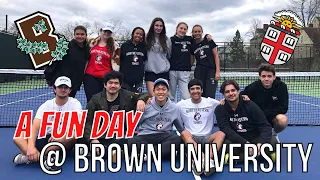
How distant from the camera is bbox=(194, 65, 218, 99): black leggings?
214 inches

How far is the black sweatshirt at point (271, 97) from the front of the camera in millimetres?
4340

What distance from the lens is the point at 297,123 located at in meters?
6.54

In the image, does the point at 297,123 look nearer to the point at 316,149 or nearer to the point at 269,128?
the point at 316,149

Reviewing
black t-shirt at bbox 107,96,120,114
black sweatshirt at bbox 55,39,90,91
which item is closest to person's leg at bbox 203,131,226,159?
black t-shirt at bbox 107,96,120,114

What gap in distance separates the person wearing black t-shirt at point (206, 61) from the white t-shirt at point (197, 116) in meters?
1.28

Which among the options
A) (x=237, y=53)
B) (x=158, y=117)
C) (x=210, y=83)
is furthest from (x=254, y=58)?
(x=158, y=117)

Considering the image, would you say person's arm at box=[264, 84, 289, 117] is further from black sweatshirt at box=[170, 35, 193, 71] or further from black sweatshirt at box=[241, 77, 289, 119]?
black sweatshirt at box=[170, 35, 193, 71]

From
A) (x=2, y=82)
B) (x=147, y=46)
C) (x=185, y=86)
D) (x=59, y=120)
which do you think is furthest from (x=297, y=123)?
(x=2, y=82)

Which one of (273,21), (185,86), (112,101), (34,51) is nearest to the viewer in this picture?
(112,101)

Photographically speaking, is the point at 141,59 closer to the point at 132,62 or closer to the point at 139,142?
the point at 132,62

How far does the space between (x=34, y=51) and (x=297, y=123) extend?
4.78 m

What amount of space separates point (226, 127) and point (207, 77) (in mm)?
1637

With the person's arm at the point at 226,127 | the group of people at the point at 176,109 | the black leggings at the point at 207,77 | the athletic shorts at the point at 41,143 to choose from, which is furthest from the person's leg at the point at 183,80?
the athletic shorts at the point at 41,143

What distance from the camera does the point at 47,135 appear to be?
13.3 feet
